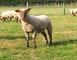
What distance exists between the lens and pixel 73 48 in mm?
7359

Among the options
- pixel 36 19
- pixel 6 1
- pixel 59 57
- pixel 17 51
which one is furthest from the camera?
pixel 6 1

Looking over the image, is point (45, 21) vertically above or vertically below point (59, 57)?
above

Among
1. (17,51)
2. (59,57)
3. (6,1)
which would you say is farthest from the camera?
(6,1)

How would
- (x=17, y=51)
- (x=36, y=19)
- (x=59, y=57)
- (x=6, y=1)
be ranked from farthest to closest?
(x=6, y=1)
(x=36, y=19)
(x=17, y=51)
(x=59, y=57)

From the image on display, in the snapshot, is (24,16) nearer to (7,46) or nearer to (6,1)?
(7,46)

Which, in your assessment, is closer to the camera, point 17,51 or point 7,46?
point 17,51

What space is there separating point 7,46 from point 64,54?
2.73m

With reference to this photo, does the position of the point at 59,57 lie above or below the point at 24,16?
below

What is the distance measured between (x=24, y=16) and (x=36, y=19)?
0.80 metres

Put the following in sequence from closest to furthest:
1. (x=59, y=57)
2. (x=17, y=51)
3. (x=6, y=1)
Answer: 1. (x=59, y=57)
2. (x=17, y=51)
3. (x=6, y=1)

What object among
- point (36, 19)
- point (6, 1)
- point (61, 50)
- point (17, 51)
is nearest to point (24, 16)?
point (36, 19)

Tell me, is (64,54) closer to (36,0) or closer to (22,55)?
(22,55)

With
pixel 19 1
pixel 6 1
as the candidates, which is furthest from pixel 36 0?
pixel 6 1

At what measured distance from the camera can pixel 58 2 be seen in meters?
82.9
